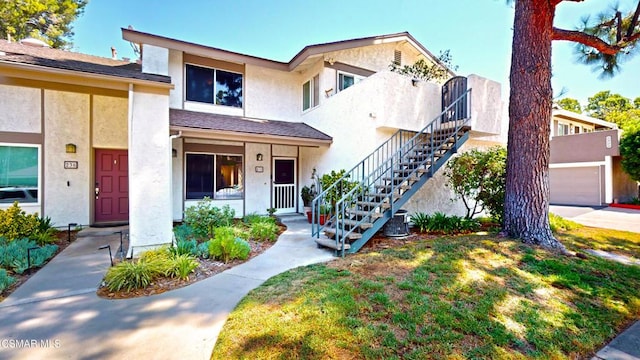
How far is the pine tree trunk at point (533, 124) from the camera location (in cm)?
606

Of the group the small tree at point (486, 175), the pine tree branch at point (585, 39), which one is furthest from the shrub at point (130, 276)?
the pine tree branch at point (585, 39)

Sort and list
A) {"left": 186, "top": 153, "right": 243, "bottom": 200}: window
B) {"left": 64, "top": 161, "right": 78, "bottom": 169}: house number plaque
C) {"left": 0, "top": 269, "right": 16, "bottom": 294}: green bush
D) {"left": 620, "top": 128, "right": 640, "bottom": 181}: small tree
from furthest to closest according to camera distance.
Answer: {"left": 620, "top": 128, "right": 640, "bottom": 181}: small tree
{"left": 186, "top": 153, "right": 243, "bottom": 200}: window
{"left": 64, "top": 161, "right": 78, "bottom": 169}: house number plaque
{"left": 0, "top": 269, "right": 16, "bottom": 294}: green bush

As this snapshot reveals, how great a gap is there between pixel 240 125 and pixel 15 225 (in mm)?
5859

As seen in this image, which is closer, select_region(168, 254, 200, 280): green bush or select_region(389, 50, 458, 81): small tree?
select_region(168, 254, 200, 280): green bush

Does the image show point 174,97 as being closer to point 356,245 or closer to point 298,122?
point 298,122

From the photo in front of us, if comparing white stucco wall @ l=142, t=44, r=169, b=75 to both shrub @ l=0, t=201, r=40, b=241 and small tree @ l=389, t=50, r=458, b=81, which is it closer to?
shrub @ l=0, t=201, r=40, b=241

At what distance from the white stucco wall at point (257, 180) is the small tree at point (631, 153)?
1834 centimetres

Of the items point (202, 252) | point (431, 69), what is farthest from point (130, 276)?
point (431, 69)

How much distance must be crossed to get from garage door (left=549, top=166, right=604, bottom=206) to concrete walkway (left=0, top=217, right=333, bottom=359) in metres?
19.2

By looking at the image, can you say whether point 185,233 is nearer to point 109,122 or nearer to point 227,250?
point 227,250

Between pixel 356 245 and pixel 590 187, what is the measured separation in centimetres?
1805

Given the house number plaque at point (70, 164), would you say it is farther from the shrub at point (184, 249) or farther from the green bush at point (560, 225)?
the green bush at point (560, 225)

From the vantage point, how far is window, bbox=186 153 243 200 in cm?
961

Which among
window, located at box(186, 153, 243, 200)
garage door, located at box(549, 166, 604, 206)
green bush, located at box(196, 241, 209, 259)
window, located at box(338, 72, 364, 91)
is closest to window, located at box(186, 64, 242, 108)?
window, located at box(186, 153, 243, 200)
